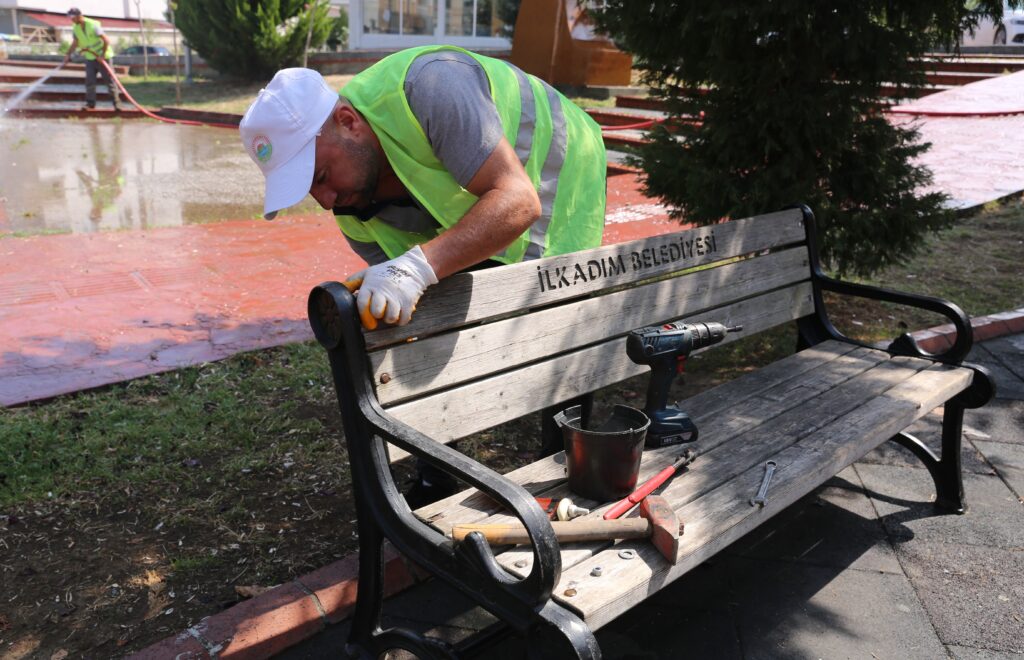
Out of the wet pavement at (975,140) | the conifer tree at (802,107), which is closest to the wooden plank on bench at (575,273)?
the conifer tree at (802,107)

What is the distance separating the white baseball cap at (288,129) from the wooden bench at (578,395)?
0.30 metres

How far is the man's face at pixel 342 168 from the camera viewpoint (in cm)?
229

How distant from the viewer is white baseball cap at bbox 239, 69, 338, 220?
2.20 m

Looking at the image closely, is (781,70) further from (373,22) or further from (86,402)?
(373,22)

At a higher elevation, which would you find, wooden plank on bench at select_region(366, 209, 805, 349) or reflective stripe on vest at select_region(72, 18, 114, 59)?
reflective stripe on vest at select_region(72, 18, 114, 59)

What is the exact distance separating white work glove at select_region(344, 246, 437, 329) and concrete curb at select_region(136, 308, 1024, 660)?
1075mm

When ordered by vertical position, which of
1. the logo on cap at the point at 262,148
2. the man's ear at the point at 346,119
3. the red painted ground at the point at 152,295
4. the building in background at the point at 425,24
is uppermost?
the building in background at the point at 425,24

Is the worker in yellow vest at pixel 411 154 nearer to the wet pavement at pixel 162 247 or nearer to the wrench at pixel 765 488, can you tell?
the wrench at pixel 765 488

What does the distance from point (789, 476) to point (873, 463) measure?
1.68 metres

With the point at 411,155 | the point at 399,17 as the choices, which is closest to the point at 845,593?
the point at 411,155

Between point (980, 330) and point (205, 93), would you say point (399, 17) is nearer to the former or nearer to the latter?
point (205, 93)

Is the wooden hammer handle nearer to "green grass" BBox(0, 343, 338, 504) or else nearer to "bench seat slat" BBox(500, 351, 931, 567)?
"bench seat slat" BBox(500, 351, 931, 567)

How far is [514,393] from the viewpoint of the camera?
2576 millimetres

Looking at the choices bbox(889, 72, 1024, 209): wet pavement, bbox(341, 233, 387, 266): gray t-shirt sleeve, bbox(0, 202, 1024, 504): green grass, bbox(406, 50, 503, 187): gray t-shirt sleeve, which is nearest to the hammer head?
bbox(406, 50, 503, 187): gray t-shirt sleeve
